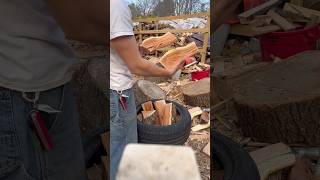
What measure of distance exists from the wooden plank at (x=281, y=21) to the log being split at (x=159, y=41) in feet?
6.94

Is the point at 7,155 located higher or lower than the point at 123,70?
lower

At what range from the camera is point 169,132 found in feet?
2.43

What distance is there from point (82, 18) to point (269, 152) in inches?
51.0

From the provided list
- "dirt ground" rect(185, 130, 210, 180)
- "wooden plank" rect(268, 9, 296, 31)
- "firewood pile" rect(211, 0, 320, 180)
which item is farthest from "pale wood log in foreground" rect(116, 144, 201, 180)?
"wooden plank" rect(268, 9, 296, 31)

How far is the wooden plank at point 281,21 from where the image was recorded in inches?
108

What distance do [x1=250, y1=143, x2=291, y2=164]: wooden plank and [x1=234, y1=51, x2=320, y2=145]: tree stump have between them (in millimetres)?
119

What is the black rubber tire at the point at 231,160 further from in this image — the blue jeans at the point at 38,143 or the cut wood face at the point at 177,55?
the blue jeans at the point at 38,143

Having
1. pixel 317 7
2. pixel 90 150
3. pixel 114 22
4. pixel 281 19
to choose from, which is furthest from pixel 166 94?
pixel 317 7

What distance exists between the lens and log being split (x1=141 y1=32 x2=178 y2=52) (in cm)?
74

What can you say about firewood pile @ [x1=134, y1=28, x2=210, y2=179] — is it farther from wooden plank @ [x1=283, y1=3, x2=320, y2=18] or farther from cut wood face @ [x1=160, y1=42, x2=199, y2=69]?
wooden plank @ [x1=283, y1=3, x2=320, y2=18]

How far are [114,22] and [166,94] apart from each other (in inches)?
6.3

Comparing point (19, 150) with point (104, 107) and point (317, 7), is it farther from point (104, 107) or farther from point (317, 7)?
point (317, 7)

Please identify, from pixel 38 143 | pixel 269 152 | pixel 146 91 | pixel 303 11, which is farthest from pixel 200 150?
pixel 303 11

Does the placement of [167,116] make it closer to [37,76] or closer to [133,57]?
[133,57]
